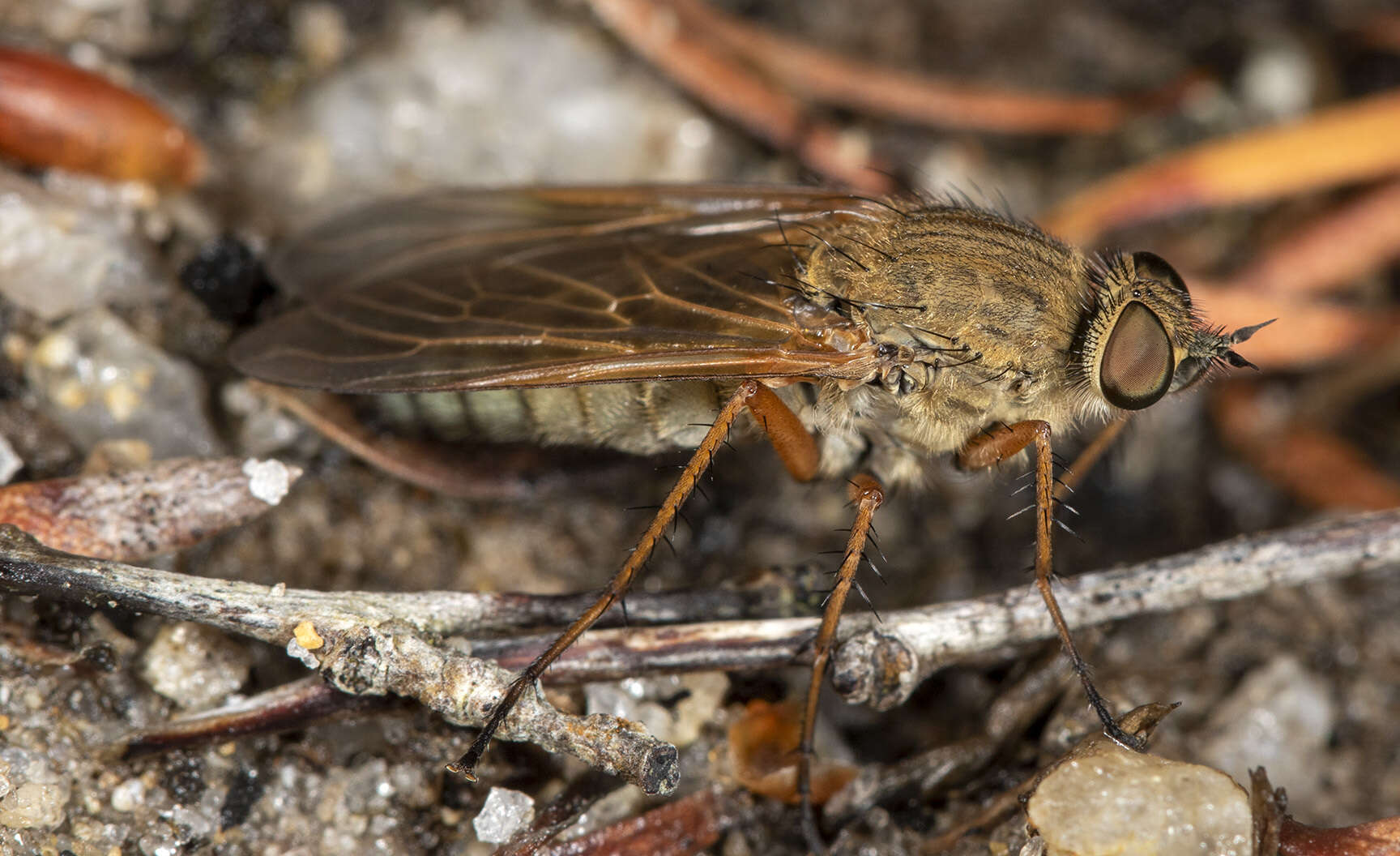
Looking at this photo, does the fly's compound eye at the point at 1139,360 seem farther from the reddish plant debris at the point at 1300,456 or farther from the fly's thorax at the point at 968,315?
the reddish plant debris at the point at 1300,456

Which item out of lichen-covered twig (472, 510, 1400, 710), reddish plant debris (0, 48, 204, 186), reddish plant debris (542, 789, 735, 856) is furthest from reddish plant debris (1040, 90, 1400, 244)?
reddish plant debris (0, 48, 204, 186)

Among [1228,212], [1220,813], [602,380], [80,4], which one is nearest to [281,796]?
[602,380]

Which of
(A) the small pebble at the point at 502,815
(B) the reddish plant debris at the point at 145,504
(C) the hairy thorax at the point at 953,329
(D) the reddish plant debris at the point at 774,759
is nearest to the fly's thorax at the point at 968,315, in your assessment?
(C) the hairy thorax at the point at 953,329

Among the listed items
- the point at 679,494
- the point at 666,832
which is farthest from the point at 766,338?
the point at 666,832

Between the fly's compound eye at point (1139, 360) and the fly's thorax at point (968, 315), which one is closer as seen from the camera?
the fly's compound eye at point (1139, 360)

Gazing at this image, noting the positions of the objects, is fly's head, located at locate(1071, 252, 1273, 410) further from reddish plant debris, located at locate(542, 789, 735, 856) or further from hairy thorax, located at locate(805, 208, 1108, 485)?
reddish plant debris, located at locate(542, 789, 735, 856)

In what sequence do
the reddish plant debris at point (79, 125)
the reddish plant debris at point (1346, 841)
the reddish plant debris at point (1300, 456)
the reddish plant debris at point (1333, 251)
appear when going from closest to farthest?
the reddish plant debris at point (1346, 841) < the reddish plant debris at point (79, 125) < the reddish plant debris at point (1300, 456) < the reddish plant debris at point (1333, 251)
